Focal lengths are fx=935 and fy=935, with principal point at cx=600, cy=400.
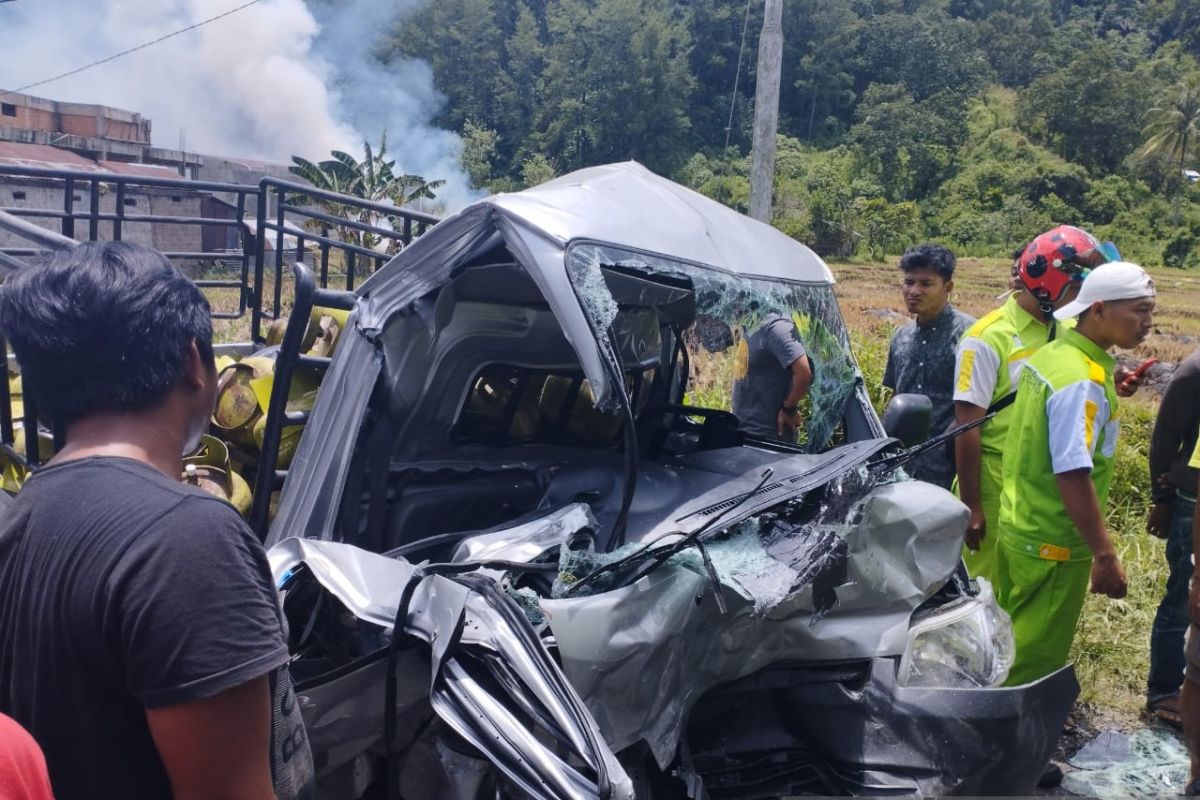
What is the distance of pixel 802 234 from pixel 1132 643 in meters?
42.7

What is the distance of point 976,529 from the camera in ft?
13.4

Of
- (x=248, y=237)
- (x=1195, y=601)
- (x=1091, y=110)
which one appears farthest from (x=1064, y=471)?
(x=1091, y=110)

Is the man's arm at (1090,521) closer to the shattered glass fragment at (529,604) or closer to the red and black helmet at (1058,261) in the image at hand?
the red and black helmet at (1058,261)

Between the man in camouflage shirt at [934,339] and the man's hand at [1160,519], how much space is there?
2.85 ft

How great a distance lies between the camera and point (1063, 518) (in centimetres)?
341

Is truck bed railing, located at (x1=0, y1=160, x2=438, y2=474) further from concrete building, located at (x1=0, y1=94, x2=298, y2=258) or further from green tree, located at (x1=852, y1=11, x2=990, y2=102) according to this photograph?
green tree, located at (x1=852, y1=11, x2=990, y2=102)

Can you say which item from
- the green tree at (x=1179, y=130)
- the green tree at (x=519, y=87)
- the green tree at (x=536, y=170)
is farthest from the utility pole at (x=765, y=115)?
the green tree at (x=519, y=87)

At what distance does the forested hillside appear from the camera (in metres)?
50.4

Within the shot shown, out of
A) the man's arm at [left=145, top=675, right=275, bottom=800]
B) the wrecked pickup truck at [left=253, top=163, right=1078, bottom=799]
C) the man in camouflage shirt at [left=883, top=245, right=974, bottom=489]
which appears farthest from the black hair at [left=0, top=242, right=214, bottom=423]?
the man in camouflage shirt at [left=883, top=245, right=974, bottom=489]

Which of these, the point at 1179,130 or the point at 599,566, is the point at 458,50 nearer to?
the point at 1179,130

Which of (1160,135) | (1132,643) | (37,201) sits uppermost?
(1160,135)

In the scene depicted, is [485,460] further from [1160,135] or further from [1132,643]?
[1160,135]

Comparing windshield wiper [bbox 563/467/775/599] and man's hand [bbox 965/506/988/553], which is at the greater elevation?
windshield wiper [bbox 563/467/775/599]

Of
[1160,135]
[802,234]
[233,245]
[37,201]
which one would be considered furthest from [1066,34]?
[37,201]
